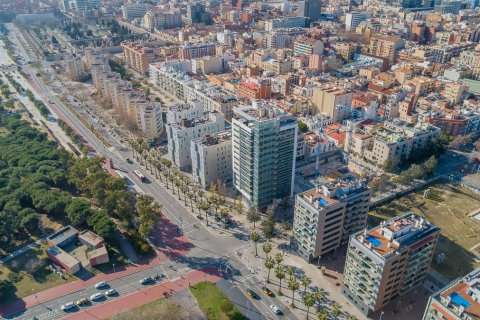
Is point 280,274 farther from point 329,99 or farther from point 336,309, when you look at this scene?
point 329,99

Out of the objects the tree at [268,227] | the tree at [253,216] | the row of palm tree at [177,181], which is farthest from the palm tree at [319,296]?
the row of palm tree at [177,181]

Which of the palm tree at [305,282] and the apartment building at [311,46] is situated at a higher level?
the apartment building at [311,46]

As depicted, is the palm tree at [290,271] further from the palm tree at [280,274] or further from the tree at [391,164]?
the tree at [391,164]

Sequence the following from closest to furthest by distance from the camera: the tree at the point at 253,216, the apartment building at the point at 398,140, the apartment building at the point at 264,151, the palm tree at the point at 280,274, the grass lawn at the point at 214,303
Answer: the grass lawn at the point at 214,303, the palm tree at the point at 280,274, the apartment building at the point at 264,151, the tree at the point at 253,216, the apartment building at the point at 398,140

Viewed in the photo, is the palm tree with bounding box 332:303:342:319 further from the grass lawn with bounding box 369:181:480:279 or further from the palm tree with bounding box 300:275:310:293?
the grass lawn with bounding box 369:181:480:279

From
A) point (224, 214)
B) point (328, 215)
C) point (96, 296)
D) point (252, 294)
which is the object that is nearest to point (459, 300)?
point (328, 215)
